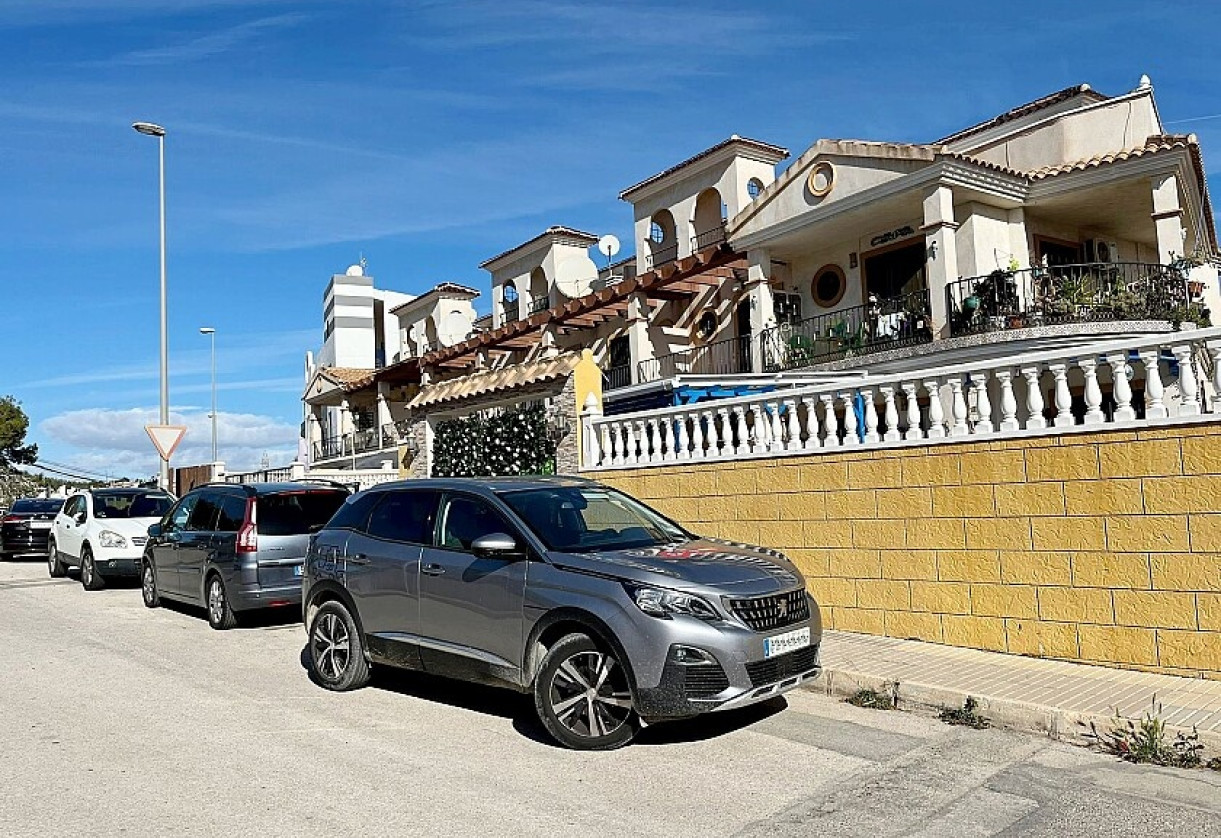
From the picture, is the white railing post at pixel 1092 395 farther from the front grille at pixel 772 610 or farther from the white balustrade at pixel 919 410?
the front grille at pixel 772 610

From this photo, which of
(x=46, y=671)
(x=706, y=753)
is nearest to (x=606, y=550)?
(x=706, y=753)

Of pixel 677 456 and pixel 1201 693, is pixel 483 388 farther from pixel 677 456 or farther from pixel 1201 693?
pixel 1201 693

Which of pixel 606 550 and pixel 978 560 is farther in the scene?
pixel 978 560

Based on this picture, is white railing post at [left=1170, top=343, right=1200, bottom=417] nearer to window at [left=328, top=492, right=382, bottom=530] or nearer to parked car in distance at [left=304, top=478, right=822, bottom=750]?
parked car in distance at [left=304, top=478, right=822, bottom=750]

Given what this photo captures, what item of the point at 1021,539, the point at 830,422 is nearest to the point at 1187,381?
the point at 1021,539

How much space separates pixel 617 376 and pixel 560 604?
19.8 metres

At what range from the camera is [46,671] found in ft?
30.1

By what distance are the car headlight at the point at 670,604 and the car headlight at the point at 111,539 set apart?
12.8m

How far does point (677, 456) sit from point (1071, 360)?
4.67 meters

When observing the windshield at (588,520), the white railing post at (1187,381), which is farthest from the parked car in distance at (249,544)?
the white railing post at (1187,381)

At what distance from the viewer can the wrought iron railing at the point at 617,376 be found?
25.5m

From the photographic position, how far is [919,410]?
9453 mm

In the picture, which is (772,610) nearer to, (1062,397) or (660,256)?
(1062,397)

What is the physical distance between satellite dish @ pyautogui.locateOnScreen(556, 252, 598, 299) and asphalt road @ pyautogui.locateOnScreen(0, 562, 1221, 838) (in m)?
23.5
